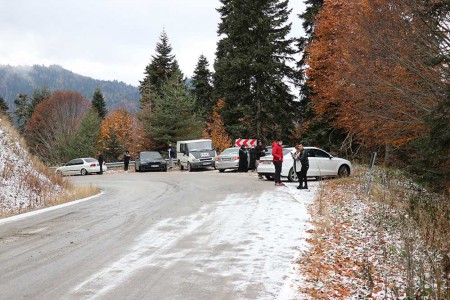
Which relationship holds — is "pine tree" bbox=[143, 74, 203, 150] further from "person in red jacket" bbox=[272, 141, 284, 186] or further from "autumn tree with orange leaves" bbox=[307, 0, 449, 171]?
"autumn tree with orange leaves" bbox=[307, 0, 449, 171]

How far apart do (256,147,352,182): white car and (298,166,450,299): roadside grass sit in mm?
5919

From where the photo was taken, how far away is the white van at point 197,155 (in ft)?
97.8

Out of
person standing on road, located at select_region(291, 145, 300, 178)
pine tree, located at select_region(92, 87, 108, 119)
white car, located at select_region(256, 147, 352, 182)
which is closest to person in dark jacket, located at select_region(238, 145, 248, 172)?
white car, located at select_region(256, 147, 352, 182)

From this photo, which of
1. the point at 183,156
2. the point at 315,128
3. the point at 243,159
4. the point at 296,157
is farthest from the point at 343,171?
the point at 183,156

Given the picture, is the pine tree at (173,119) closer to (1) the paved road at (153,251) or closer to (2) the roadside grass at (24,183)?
(2) the roadside grass at (24,183)

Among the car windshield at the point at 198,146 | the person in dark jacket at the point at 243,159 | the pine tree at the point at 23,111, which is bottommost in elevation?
the person in dark jacket at the point at 243,159

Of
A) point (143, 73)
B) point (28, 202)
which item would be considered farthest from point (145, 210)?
point (143, 73)

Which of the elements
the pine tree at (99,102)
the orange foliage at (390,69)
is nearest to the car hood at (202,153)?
the orange foliage at (390,69)

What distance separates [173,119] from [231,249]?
32.8 metres

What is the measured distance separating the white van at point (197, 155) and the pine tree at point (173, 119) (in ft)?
25.9

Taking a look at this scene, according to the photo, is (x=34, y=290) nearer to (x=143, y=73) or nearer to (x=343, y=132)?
(x=343, y=132)

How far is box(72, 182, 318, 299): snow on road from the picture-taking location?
201 inches

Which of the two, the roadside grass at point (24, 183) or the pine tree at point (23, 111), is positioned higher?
the pine tree at point (23, 111)

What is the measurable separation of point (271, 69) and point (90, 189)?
22.2 meters
